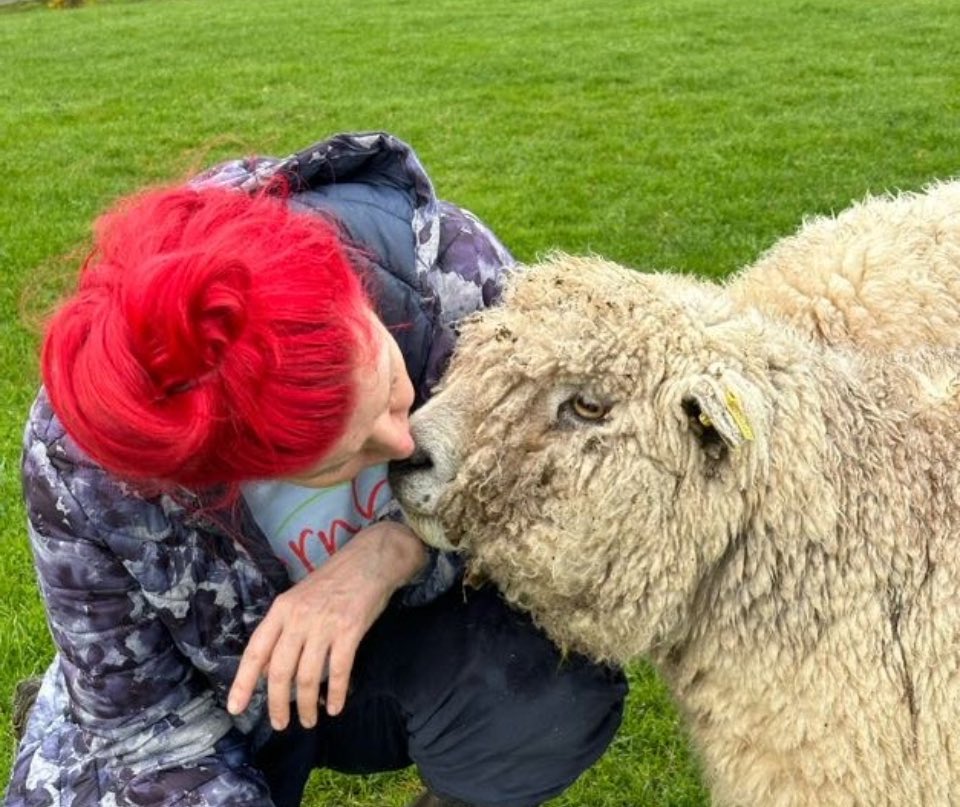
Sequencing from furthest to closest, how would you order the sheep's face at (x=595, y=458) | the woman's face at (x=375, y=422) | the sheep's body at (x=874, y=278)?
the sheep's body at (x=874, y=278) → the sheep's face at (x=595, y=458) → the woman's face at (x=375, y=422)

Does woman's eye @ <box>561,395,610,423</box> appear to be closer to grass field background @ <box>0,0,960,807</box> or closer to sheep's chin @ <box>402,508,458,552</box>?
sheep's chin @ <box>402,508,458,552</box>

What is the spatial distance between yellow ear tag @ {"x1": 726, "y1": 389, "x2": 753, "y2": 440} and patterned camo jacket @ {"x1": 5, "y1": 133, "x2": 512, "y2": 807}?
0.56m

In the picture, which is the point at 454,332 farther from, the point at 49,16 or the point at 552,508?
the point at 49,16

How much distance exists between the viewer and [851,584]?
6.50 feet

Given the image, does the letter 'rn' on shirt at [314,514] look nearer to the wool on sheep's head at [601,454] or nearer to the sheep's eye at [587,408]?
the wool on sheep's head at [601,454]

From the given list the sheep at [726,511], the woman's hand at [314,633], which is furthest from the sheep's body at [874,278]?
the woman's hand at [314,633]

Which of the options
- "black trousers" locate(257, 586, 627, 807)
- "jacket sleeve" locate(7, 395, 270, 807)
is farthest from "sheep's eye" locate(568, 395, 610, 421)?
"jacket sleeve" locate(7, 395, 270, 807)

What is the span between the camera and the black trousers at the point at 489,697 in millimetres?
2275

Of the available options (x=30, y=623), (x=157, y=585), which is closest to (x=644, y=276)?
(x=157, y=585)

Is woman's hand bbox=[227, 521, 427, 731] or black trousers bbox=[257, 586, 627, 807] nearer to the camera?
woman's hand bbox=[227, 521, 427, 731]

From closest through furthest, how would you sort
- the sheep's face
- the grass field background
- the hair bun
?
the hair bun < the sheep's face < the grass field background

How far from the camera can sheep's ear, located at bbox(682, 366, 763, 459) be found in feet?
5.91

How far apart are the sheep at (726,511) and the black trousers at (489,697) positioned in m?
0.20

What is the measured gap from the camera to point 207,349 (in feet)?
5.46
